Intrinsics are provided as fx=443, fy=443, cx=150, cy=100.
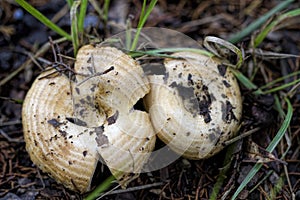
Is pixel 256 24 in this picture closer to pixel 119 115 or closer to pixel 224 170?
pixel 224 170

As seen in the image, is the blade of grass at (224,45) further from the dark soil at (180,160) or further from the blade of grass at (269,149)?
the blade of grass at (269,149)

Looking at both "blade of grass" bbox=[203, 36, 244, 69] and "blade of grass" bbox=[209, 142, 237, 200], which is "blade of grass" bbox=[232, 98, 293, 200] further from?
"blade of grass" bbox=[203, 36, 244, 69]

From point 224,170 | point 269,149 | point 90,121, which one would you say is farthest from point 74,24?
point 269,149

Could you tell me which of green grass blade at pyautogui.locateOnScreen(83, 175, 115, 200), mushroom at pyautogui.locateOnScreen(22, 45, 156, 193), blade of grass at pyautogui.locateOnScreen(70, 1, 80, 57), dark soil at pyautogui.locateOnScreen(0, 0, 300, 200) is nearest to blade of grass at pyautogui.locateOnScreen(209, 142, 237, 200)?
dark soil at pyautogui.locateOnScreen(0, 0, 300, 200)

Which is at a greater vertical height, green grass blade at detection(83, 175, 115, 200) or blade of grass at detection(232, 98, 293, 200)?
blade of grass at detection(232, 98, 293, 200)

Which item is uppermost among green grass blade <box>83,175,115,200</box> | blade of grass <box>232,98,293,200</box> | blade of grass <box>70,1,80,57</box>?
blade of grass <box>70,1,80,57</box>

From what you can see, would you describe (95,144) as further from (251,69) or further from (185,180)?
(251,69)

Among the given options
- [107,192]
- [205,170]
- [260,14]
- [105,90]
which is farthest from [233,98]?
[260,14]
